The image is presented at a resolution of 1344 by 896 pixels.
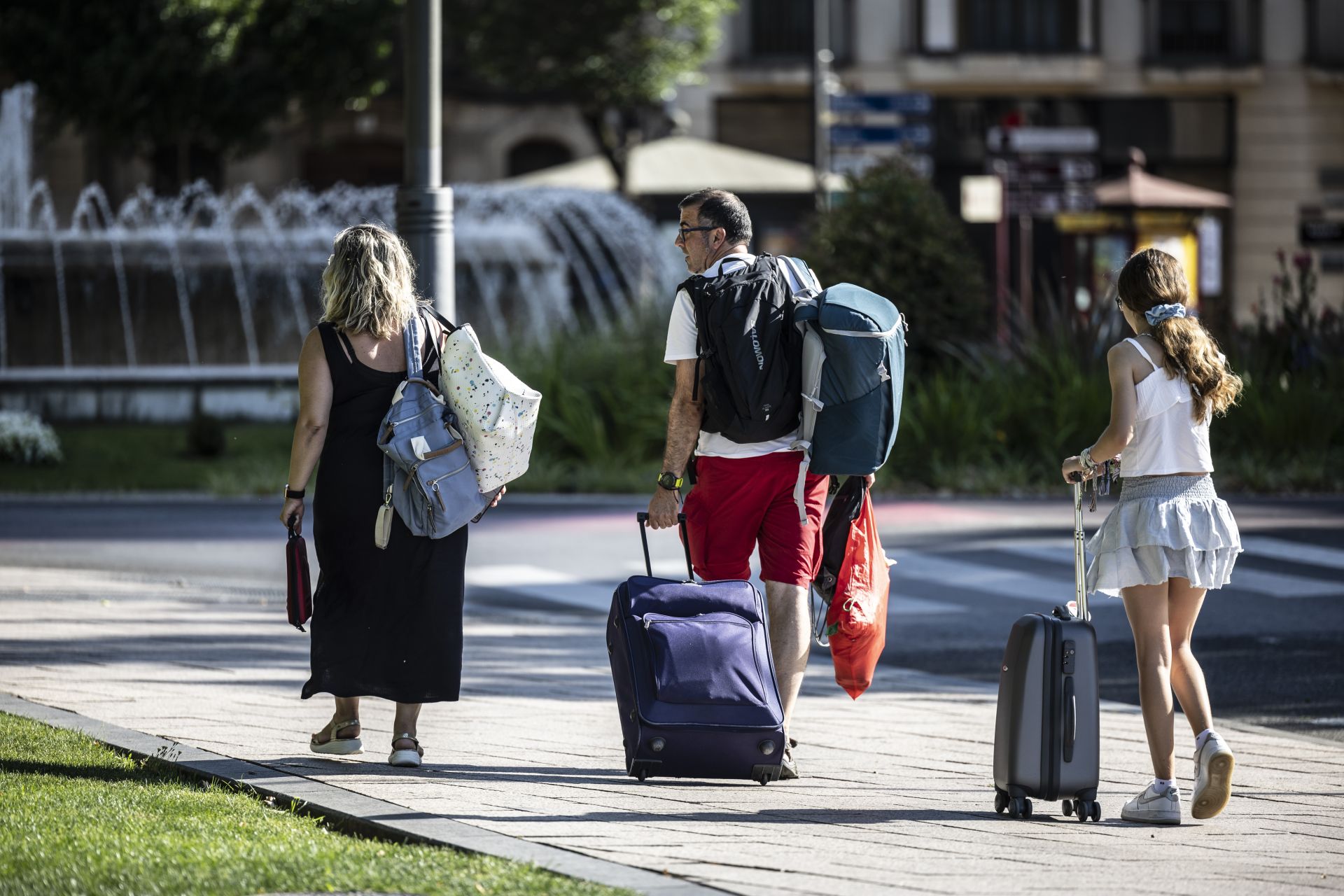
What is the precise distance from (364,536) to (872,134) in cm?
1409

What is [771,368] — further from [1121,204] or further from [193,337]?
[1121,204]

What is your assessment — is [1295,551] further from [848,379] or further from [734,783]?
[734,783]

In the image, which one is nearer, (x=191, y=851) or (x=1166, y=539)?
(x=191, y=851)

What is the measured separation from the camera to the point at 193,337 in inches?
850

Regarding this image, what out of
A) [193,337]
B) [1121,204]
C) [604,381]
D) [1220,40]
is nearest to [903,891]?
[604,381]

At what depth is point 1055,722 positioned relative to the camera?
5.25 m

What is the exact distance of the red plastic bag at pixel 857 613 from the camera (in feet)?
19.6

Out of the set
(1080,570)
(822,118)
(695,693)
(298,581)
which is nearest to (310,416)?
(298,581)

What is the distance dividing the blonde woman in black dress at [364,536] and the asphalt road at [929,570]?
342cm

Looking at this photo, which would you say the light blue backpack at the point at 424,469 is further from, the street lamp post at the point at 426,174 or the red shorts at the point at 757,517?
the street lamp post at the point at 426,174

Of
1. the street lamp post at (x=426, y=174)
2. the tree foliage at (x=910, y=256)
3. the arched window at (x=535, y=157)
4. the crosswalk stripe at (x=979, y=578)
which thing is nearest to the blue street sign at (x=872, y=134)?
the tree foliage at (x=910, y=256)

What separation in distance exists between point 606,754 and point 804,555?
97 cm

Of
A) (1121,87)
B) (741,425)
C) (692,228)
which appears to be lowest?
(741,425)

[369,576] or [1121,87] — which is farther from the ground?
[1121,87]
